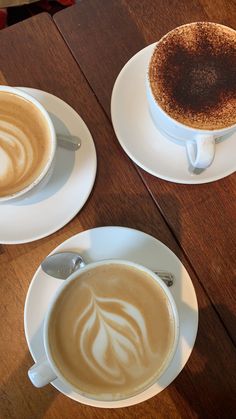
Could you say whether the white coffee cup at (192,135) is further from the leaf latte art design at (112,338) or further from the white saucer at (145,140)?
the leaf latte art design at (112,338)

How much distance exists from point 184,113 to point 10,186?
0.34 m

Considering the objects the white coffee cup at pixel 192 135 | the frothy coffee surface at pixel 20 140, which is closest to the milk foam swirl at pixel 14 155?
the frothy coffee surface at pixel 20 140

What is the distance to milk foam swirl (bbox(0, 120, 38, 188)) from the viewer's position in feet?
2.75

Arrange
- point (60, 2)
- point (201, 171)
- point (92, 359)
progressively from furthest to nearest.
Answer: point (60, 2) < point (201, 171) < point (92, 359)

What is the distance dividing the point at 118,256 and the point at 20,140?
0.92 feet

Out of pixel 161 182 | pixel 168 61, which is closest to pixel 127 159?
pixel 161 182

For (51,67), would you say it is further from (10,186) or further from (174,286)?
(174,286)

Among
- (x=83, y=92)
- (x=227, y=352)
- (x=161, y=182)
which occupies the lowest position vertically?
(x=227, y=352)

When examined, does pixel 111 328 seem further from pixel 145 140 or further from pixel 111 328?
pixel 145 140

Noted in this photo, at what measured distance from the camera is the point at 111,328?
784 mm

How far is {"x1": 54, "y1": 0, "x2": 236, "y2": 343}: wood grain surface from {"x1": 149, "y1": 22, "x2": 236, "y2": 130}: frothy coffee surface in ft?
0.39

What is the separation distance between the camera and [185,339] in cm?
84

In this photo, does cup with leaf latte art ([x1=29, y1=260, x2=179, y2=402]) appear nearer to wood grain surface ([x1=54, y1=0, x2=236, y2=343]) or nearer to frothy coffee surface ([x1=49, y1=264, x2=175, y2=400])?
frothy coffee surface ([x1=49, y1=264, x2=175, y2=400])

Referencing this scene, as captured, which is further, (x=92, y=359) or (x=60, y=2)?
(x=60, y=2)
